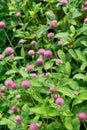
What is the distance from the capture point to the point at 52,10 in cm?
306

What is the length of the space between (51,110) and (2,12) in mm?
1874

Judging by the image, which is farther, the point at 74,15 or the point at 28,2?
the point at 28,2

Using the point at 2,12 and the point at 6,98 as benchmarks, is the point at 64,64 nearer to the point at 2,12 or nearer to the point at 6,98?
the point at 6,98

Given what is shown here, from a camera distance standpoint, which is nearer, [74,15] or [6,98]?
[6,98]

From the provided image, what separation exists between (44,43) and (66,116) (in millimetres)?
1052

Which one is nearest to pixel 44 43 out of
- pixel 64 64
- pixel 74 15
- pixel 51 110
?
pixel 74 15

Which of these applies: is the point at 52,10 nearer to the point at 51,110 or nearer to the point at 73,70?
the point at 73,70

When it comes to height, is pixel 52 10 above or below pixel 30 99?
above

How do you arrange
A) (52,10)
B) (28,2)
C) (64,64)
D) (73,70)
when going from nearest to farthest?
(64,64) → (73,70) → (52,10) → (28,2)

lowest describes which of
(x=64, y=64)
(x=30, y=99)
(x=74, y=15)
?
(x=30, y=99)

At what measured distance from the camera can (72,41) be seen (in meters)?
2.48

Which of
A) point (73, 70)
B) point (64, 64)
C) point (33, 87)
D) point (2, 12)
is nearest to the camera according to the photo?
point (33, 87)

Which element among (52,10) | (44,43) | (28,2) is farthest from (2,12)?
(44,43)

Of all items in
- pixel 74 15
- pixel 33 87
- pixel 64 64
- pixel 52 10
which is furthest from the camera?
pixel 52 10
